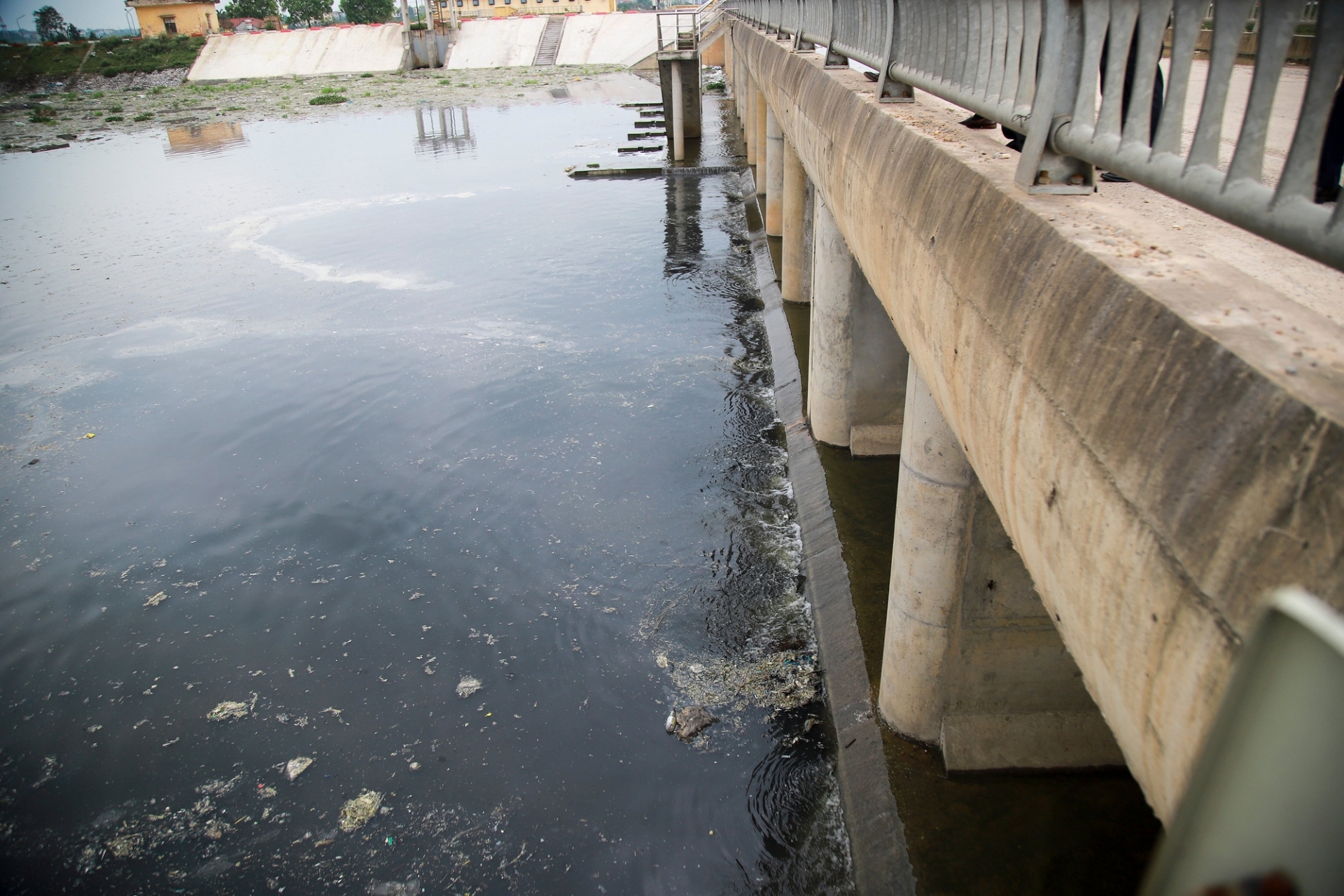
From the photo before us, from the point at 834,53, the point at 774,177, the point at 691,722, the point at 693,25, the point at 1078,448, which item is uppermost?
the point at 693,25

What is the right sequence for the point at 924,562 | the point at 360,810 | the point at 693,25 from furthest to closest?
the point at 693,25
the point at 360,810
the point at 924,562

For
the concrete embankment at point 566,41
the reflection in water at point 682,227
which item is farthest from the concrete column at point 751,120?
the concrete embankment at point 566,41

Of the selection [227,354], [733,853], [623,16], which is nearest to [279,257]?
[227,354]

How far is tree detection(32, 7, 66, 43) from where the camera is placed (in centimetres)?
7794

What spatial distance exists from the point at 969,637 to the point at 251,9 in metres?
113

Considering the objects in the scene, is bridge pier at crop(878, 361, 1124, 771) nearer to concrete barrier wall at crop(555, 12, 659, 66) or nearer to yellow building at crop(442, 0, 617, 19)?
concrete barrier wall at crop(555, 12, 659, 66)

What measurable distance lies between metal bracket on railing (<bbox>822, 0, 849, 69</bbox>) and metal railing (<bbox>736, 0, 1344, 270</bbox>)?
2987 mm

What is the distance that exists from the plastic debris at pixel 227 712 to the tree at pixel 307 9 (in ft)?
344

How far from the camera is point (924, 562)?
514 cm

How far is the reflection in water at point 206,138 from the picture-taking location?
35.0 meters

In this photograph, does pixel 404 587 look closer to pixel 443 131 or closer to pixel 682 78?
pixel 682 78

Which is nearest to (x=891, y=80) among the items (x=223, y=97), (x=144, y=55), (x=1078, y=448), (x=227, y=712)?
(x=1078, y=448)

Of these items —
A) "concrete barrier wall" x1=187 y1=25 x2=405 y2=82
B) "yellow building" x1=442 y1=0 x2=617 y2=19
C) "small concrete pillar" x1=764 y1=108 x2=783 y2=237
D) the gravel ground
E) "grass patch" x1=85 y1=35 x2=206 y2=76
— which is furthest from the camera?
"yellow building" x1=442 y1=0 x2=617 y2=19

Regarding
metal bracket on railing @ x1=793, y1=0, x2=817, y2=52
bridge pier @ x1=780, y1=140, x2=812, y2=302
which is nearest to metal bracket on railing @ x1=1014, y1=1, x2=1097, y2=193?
metal bracket on railing @ x1=793, y1=0, x2=817, y2=52
